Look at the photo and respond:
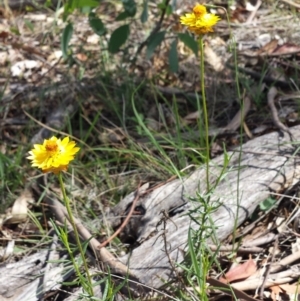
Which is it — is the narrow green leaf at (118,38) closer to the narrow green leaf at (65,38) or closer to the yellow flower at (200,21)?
the narrow green leaf at (65,38)

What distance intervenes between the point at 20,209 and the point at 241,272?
1.13m

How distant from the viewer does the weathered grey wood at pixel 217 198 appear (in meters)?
2.42

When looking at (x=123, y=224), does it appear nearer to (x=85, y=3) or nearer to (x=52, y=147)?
(x=52, y=147)

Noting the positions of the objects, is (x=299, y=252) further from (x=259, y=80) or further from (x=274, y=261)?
(x=259, y=80)

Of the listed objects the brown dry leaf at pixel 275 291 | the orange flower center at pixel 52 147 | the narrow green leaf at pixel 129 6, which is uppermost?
the orange flower center at pixel 52 147

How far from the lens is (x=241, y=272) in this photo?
2447 mm

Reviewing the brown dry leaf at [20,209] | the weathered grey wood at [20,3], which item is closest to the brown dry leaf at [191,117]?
the brown dry leaf at [20,209]

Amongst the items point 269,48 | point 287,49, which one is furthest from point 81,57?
point 287,49

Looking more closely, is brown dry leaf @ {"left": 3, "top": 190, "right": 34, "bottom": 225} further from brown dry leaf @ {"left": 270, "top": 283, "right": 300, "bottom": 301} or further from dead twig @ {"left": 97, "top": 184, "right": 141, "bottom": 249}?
brown dry leaf @ {"left": 270, "top": 283, "right": 300, "bottom": 301}

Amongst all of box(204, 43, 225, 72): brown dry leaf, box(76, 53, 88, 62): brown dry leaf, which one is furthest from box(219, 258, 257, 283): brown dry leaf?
box(76, 53, 88, 62): brown dry leaf

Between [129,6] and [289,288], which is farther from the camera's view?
[129,6]

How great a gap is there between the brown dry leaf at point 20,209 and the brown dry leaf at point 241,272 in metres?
1.05

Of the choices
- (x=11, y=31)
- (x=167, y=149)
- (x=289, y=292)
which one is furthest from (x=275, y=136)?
(x=11, y=31)

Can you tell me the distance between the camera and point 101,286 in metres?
2.37
